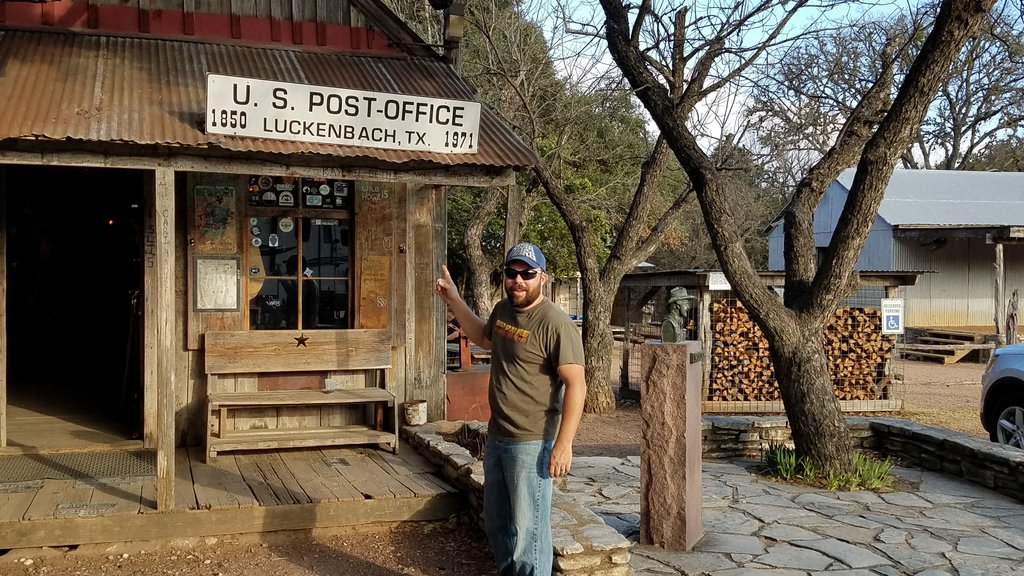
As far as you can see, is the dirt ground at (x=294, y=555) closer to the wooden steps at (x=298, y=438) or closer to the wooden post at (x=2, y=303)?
the wooden steps at (x=298, y=438)

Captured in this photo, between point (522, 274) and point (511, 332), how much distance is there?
286 millimetres

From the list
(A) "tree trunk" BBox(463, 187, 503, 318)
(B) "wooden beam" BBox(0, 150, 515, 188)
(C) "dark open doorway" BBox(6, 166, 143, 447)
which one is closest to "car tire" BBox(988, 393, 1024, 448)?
(B) "wooden beam" BBox(0, 150, 515, 188)

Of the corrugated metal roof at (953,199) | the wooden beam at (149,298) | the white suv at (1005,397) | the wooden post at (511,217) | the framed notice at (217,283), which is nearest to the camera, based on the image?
the wooden beam at (149,298)

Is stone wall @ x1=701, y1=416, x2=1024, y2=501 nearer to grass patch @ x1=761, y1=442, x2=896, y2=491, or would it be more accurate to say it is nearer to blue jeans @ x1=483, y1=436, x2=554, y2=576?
grass patch @ x1=761, y1=442, x2=896, y2=491

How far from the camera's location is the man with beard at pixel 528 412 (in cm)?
407

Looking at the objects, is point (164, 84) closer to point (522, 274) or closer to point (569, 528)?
point (522, 274)

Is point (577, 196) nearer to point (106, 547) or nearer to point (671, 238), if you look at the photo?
point (671, 238)

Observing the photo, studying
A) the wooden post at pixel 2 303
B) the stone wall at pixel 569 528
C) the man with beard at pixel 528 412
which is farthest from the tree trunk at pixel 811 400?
the wooden post at pixel 2 303

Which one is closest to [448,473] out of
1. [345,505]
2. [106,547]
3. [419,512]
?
[419,512]

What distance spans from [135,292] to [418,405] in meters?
2.91

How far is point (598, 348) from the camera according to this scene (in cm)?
1216

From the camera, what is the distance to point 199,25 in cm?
741

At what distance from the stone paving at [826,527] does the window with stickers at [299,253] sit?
2.66 m

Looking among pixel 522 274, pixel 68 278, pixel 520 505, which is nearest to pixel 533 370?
pixel 522 274
